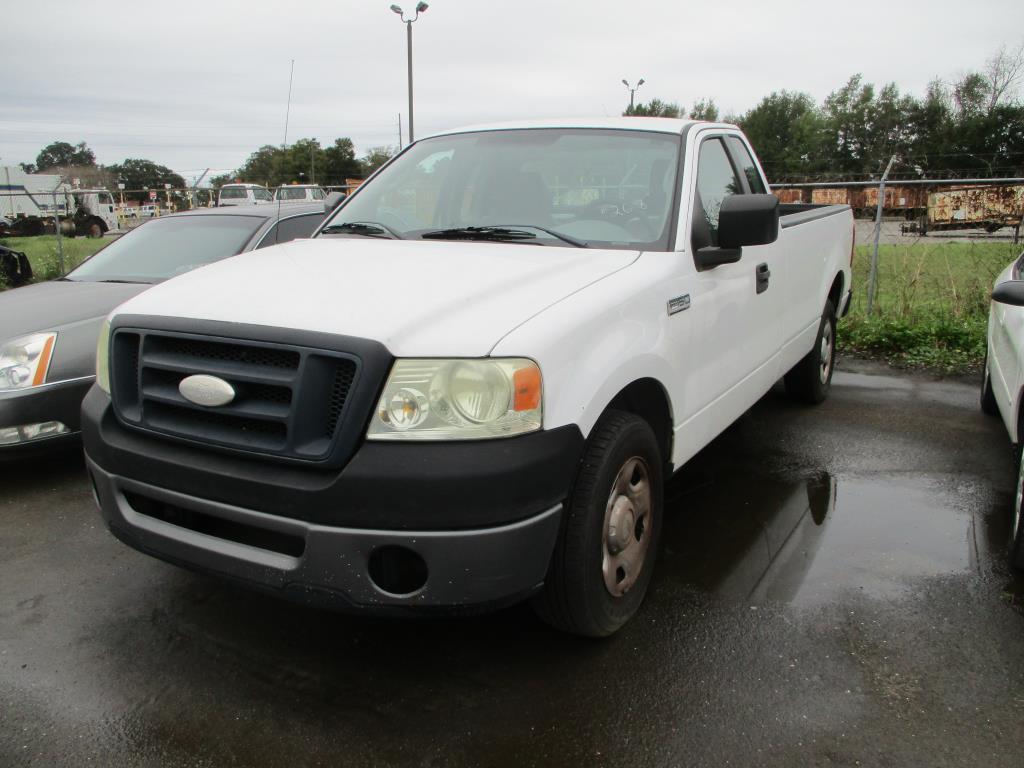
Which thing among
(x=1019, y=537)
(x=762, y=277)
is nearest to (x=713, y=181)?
(x=762, y=277)

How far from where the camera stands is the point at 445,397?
2354 mm

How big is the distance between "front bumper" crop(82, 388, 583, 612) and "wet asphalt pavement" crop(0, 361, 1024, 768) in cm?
47

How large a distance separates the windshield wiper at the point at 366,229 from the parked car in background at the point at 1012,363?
2.64 metres

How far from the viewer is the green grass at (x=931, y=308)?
313 inches

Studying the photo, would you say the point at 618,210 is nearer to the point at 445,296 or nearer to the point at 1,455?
the point at 445,296

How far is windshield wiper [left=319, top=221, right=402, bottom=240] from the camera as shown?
12.0 ft

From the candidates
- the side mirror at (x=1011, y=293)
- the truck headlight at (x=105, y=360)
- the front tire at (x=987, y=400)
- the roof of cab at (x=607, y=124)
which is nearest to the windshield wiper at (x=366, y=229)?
the roof of cab at (x=607, y=124)

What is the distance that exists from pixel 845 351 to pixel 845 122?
286ft

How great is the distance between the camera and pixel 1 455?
445cm

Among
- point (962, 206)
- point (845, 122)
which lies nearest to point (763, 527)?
point (962, 206)

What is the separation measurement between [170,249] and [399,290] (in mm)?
3869

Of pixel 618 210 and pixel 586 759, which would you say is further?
pixel 618 210

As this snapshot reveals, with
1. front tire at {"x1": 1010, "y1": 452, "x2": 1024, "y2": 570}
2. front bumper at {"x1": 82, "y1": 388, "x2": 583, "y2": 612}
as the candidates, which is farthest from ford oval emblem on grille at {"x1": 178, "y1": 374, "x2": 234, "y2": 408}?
front tire at {"x1": 1010, "y1": 452, "x2": 1024, "y2": 570}

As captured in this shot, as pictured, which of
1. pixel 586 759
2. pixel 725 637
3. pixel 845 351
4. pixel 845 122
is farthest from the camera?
pixel 845 122
